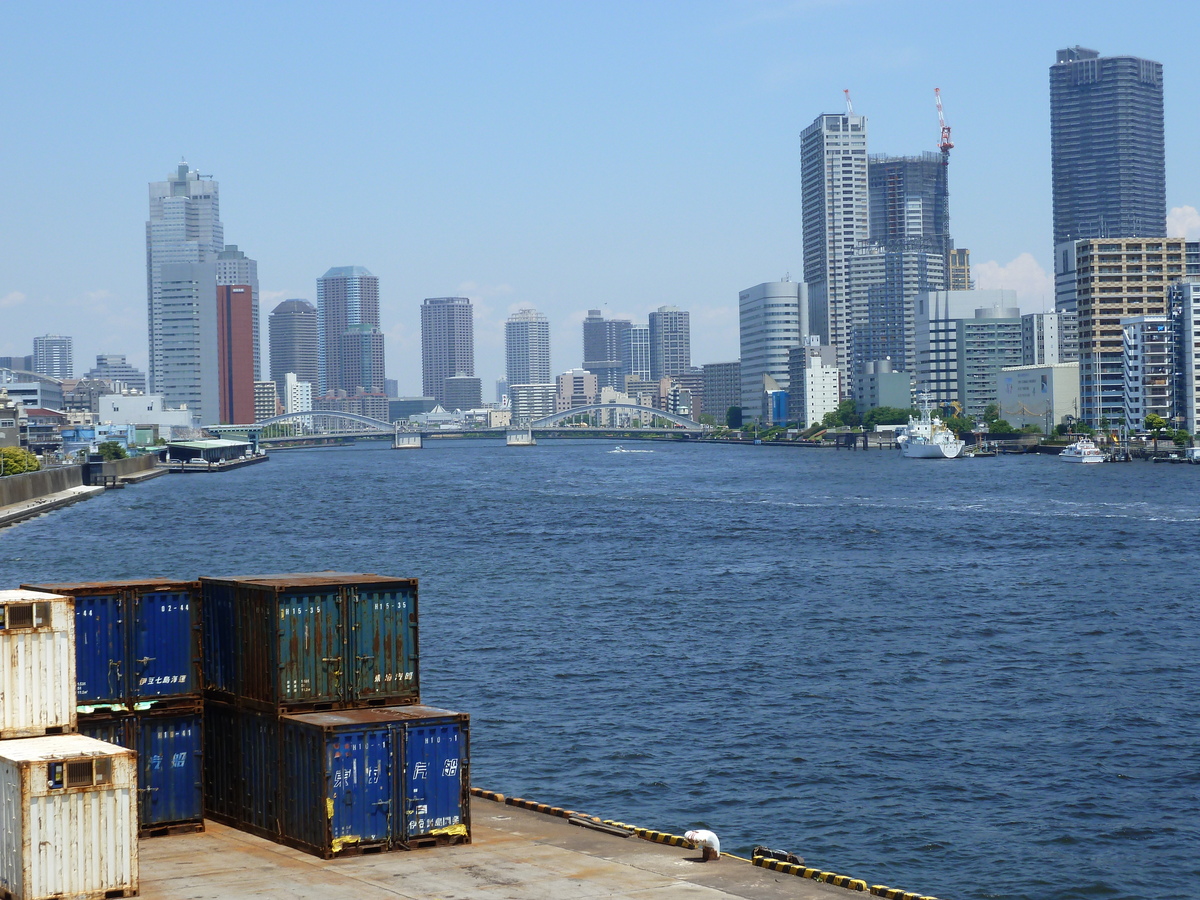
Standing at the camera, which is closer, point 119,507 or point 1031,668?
point 1031,668

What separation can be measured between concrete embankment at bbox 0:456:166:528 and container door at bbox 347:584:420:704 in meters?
83.6

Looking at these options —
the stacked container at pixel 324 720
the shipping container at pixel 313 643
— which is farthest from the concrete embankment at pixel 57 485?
the stacked container at pixel 324 720

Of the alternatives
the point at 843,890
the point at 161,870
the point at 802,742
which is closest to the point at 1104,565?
the point at 802,742

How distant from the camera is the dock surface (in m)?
18.2

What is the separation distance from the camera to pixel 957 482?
5468 inches

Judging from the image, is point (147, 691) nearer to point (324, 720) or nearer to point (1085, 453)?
point (324, 720)

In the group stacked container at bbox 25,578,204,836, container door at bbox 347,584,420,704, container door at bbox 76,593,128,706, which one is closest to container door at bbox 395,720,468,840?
container door at bbox 347,584,420,704

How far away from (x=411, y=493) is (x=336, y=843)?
117 metres

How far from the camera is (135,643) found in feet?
71.4

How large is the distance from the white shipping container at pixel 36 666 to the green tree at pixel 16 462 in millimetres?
115841

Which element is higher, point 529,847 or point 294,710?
point 294,710

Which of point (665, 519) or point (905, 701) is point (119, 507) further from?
point (905, 701)

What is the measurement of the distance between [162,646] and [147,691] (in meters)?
0.71

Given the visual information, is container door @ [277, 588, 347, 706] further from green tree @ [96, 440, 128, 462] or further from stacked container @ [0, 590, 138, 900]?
green tree @ [96, 440, 128, 462]
